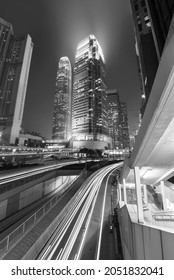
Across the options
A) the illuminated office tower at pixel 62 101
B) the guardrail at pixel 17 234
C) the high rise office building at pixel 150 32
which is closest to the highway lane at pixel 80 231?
the guardrail at pixel 17 234

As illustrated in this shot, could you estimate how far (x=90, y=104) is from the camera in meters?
104

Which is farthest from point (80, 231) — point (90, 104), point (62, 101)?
point (62, 101)

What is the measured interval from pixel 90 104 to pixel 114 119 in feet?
259

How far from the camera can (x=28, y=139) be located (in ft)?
314

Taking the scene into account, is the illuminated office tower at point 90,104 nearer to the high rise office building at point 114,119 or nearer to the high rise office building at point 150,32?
the high rise office building at point 114,119

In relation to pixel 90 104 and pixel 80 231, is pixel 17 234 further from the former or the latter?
pixel 90 104

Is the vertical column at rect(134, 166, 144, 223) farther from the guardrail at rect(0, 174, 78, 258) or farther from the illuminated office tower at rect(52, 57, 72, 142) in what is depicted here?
the illuminated office tower at rect(52, 57, 72, 142)

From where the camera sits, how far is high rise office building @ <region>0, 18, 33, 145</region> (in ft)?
272

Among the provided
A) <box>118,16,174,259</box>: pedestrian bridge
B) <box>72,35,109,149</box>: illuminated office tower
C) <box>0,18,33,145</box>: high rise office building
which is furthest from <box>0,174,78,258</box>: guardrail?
<box>72,35,109,149</box>: illuminated office tower

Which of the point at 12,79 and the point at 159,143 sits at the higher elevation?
the point at 12,79

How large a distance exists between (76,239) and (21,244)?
423 cm
